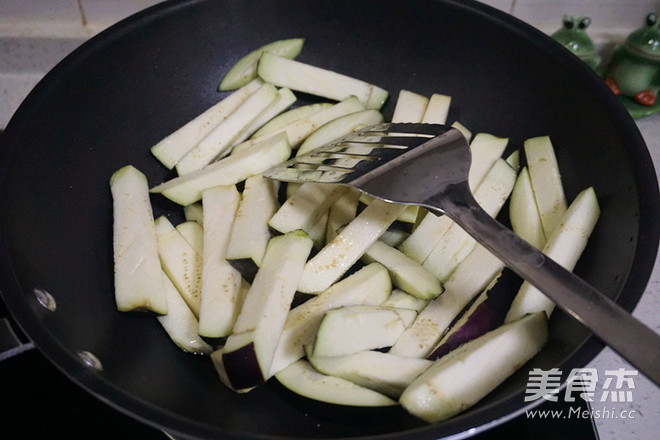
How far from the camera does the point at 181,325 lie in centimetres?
99

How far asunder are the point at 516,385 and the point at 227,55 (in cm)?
92

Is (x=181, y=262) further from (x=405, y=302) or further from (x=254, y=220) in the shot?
(x=405, y=302)

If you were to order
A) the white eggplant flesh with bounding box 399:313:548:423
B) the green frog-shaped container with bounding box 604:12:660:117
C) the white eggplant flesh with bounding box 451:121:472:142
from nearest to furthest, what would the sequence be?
1. the white eggplant flesh with bounding box 399:313:548:423
2. the white eggplant flesh with bounding box 451:121:472:142
3. the green frog-shaped container with bounding box 604:12:660:117

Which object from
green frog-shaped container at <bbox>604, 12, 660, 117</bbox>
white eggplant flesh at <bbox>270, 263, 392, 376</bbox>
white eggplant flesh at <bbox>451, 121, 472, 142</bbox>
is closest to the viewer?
white eggplant flesh at <bbox>270, 263, 392, 376</bbox>

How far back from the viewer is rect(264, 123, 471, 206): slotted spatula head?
0.95 meters

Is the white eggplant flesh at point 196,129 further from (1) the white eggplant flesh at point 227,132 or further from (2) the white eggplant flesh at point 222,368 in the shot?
(2) the white eggplant flesh at point 222,368

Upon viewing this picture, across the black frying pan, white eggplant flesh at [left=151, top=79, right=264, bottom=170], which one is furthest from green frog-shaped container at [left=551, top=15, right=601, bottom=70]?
white eggplant flesh at [left=151, top=79, right=264, bottom=170]

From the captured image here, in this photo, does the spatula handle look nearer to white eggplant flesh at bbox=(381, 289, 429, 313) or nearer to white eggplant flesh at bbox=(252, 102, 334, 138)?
white eggplant flesh at bbox=(381, 289, 429, 313)

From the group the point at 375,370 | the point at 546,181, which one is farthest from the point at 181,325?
the point at 546,181

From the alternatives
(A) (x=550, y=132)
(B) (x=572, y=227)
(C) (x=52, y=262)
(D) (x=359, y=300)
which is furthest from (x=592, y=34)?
(C) (x=52, y=262)

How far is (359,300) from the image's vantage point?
37.7 inches

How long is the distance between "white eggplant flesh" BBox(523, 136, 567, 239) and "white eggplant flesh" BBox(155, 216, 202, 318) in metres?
0.63

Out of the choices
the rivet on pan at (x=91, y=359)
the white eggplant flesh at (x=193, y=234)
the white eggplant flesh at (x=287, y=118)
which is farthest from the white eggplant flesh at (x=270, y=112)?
the rivet on pan at (x=91, y=359)

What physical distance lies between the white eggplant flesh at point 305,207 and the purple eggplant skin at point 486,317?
1.06 ft
